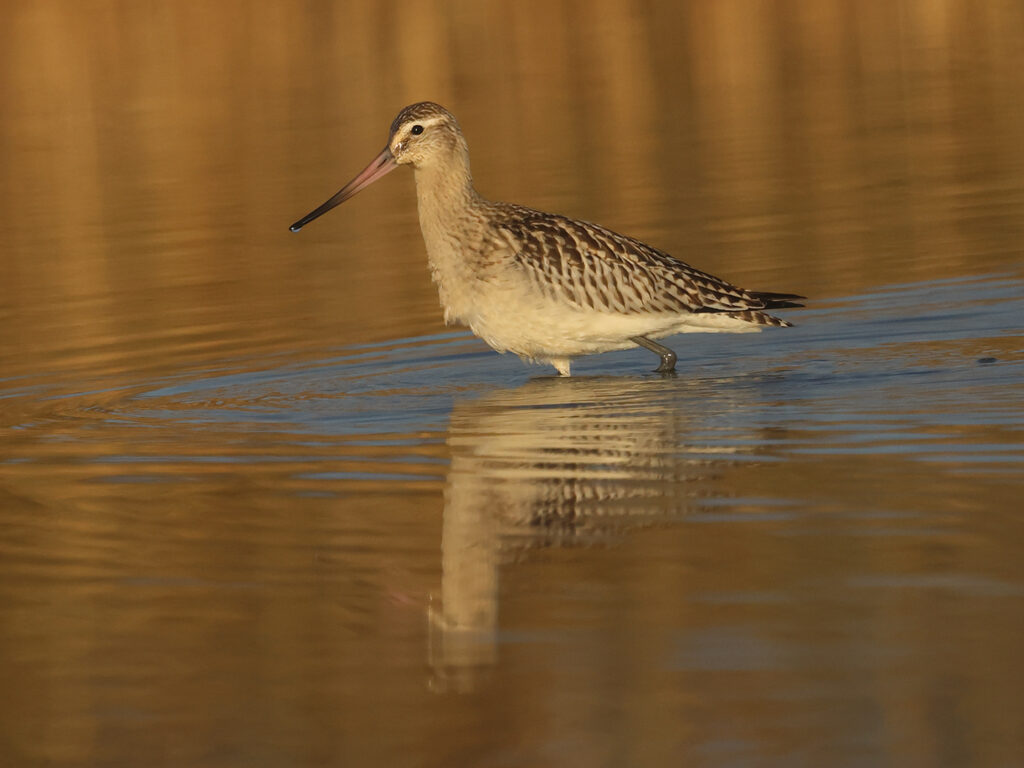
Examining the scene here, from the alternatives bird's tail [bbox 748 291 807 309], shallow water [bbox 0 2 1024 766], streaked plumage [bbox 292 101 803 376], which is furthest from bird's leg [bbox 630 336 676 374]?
bird's tail [bbox 748 291 807 309]

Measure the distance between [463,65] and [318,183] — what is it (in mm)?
9434

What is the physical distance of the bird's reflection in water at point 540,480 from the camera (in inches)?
257

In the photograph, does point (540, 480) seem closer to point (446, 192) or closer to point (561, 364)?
point (561, 364)

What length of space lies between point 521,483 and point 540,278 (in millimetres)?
2668

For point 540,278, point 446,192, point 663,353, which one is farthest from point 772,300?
point 446,192

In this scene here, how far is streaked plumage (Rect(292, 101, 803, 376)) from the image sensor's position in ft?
35.3

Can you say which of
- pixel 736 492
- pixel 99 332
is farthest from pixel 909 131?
pixel 736 492

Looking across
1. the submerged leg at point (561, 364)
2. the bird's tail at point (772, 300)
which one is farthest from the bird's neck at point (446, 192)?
the bird's tail at point (772, 300)

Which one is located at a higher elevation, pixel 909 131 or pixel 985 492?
pixel 909 131

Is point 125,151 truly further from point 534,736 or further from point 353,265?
point 534,736

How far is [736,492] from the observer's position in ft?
25.9

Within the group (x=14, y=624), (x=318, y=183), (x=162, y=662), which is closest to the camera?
(x=162, y=662)

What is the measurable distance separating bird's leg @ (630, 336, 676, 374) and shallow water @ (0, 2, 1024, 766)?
0.44ft

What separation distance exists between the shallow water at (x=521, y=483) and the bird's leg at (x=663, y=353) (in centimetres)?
13
